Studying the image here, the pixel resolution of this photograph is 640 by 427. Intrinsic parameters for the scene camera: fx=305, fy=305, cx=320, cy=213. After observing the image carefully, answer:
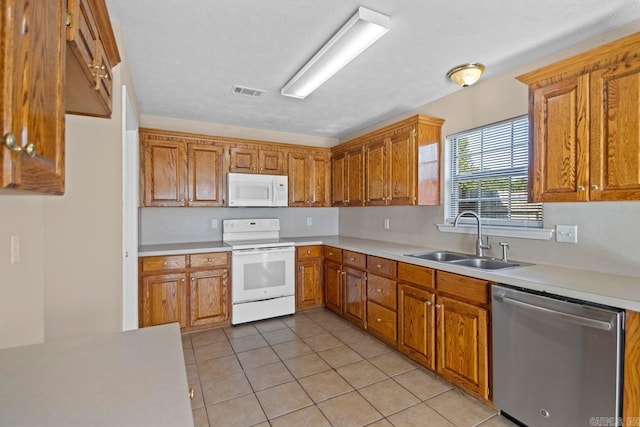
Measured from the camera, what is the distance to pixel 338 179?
4309 millimetres

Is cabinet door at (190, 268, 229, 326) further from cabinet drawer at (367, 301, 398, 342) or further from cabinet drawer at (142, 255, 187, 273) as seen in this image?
cabinet drawer at (367, 301, 398, 342)

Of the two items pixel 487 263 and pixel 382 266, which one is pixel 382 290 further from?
pixel 487 263

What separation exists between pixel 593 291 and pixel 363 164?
259cm

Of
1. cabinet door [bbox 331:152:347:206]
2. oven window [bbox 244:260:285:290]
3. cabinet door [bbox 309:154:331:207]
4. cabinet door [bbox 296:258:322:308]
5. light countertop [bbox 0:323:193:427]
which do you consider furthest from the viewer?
cabinet door [bbox 309:154:331:207]

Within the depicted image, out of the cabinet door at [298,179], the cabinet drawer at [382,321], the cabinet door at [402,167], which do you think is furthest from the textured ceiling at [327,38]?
the cabinet drawer at [382,321]

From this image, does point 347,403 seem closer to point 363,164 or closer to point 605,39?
point 363,164

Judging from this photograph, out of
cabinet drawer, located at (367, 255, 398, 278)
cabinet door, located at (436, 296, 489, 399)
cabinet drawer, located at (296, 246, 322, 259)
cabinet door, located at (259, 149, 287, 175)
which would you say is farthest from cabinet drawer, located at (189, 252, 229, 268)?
cabinet door, located at (436, 296, 489, 399)

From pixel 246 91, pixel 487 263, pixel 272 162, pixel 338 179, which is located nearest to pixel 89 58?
pixel 246 91

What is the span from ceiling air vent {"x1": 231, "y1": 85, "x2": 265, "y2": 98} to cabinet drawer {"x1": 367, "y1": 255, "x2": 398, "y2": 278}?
6.44ft

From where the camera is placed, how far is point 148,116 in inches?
142

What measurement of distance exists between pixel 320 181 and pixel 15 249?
3370 millimetres

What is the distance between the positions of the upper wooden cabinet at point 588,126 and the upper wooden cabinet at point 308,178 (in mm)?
2729

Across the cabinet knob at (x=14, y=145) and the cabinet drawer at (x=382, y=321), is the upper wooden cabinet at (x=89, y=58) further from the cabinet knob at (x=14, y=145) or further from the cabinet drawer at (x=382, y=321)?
the cabinet drawer at (x=382, y=321)

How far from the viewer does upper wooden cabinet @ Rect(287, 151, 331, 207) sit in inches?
165
